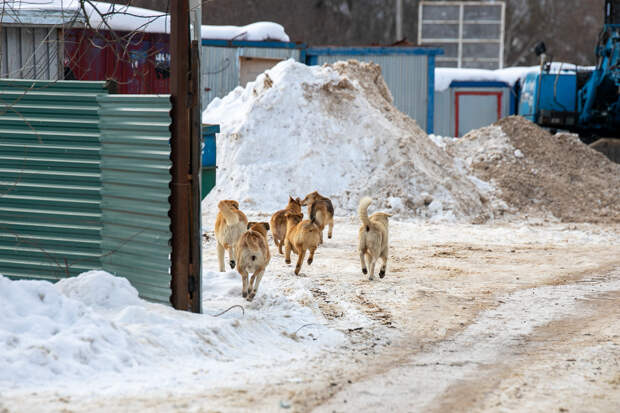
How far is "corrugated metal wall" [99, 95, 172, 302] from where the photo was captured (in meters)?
7.07

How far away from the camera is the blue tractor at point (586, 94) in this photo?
23.8 meters

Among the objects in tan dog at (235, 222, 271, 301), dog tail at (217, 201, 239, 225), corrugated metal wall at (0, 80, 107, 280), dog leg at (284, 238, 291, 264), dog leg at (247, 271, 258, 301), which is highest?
corrugated metal wall at (0, 80, 107, 280)

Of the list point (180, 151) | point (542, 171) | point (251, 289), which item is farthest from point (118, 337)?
point (542, 171)

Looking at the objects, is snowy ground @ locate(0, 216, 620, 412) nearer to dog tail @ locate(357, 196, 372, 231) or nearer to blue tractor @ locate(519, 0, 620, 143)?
dog tail @ locate(357, 196, 372, 231)

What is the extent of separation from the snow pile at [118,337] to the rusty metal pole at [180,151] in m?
0.36

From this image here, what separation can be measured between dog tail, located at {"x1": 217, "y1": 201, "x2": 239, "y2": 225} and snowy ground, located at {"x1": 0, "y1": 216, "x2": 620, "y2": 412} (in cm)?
66

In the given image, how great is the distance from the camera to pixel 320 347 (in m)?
6.70

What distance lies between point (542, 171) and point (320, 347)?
49.9ft

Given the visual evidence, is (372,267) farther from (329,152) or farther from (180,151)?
(329,152)

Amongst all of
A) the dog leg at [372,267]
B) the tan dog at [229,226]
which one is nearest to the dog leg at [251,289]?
the tan dog at [229,226]

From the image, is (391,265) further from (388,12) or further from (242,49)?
(388,12)

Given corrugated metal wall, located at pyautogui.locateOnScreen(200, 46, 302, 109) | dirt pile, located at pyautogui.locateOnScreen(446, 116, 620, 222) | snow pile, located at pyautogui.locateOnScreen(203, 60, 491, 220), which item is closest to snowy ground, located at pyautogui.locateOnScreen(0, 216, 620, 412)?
snow pile, located at pyautogui.locateOnScreen(203, 60, 491, 220)

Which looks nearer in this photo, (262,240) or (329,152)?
(262,240)

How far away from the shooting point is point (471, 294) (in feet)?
30.5
